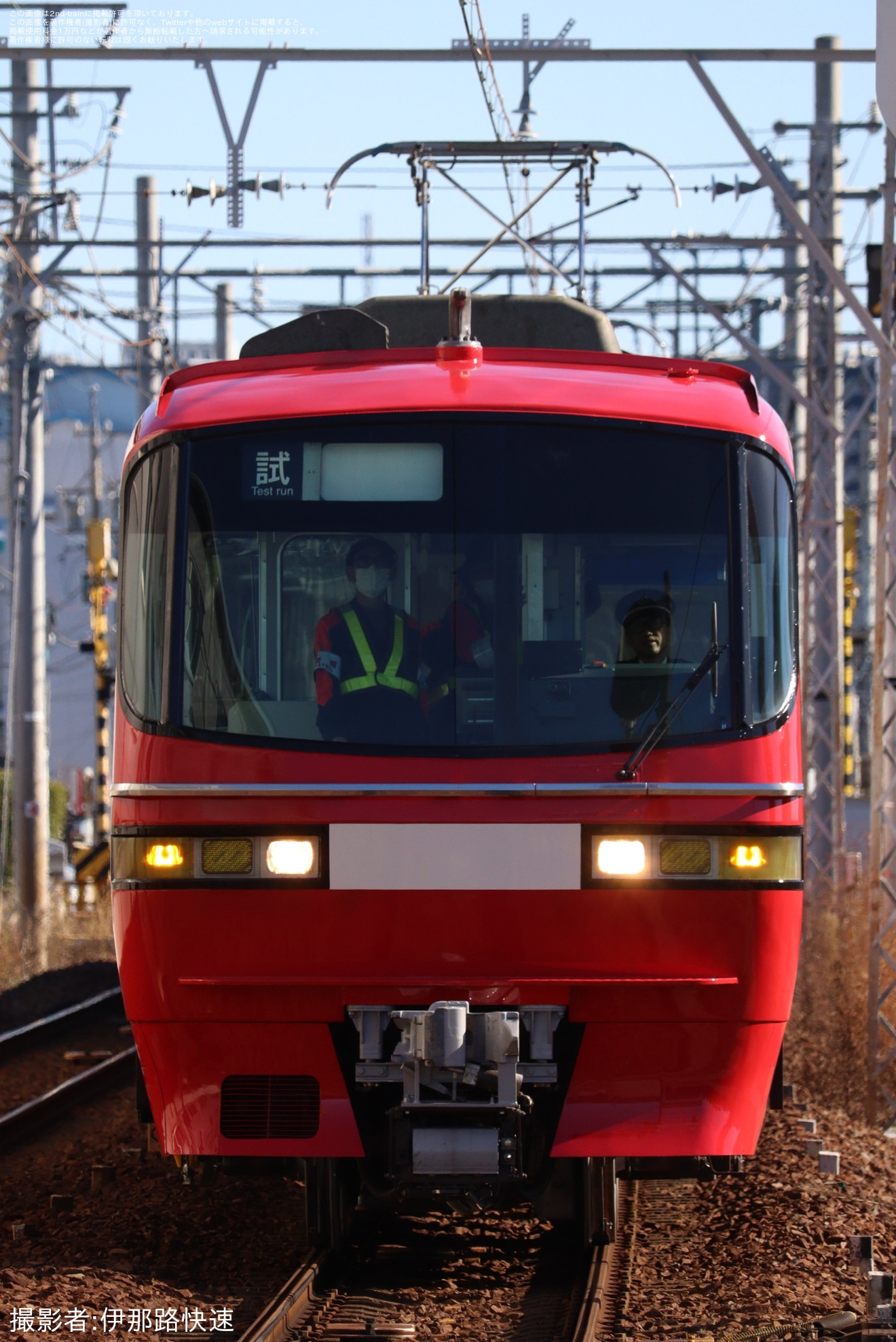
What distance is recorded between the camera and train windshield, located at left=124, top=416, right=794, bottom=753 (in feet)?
18.6

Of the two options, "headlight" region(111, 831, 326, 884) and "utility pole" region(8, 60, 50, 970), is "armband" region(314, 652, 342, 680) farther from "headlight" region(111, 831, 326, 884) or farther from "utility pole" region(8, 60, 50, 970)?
"utility pole" region(8, 60, 50, 970)

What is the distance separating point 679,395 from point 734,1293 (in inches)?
120

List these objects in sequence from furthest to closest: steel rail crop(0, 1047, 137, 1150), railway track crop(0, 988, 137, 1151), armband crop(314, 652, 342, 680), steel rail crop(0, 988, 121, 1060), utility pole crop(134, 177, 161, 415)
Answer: utility pole crop(134, 177, 161, 415) < steel rail crop(0, 988, 121, 1060) < railway track crop(0, 988, 137, 1151) < steel rail crop(0, 1047, 137, 1150) < armband crop(314, 652, 342, 680)

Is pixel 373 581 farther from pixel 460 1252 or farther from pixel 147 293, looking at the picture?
pixel 147 293

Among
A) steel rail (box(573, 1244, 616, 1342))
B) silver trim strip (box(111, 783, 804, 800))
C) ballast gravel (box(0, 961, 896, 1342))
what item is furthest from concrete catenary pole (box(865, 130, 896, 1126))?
silver trim strip (box(111, 783, 804, 800))

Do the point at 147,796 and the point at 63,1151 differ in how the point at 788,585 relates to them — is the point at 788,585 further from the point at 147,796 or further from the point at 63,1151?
the point at 63,1151

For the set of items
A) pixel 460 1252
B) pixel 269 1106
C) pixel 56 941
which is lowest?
pixel 56 941

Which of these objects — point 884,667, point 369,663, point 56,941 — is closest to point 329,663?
point 369,663

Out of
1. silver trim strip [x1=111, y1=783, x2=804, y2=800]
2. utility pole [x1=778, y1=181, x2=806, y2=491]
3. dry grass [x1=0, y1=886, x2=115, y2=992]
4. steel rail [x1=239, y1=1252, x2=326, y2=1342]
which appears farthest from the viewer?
utility pole [x1=778, y1=181, x2=806, y2=491]

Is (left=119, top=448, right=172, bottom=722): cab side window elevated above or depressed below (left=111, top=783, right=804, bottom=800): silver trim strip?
above

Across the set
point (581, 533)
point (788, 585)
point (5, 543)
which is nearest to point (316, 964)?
point (581, 533)

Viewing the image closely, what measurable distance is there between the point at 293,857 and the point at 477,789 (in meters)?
0.61

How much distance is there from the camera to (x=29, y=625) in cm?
1848

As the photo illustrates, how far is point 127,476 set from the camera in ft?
20.3
